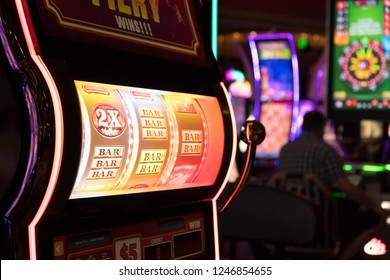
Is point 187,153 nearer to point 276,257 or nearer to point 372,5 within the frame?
point 276,257

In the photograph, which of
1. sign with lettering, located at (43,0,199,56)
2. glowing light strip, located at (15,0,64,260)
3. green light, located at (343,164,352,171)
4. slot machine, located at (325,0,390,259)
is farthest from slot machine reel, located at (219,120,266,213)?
green light, located at (343,164,352,171)

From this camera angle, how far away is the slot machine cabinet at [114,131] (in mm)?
1165

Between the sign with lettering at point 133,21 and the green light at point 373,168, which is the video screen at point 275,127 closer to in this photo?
the green light at point 373,168

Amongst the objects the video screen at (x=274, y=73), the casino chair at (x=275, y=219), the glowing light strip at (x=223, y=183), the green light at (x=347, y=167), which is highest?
the video screen at (x=274, y=73)

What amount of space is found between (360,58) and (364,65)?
0.05 meters

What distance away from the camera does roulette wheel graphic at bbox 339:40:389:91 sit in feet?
12.7

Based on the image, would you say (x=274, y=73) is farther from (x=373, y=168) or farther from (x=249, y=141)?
(x=249, y=141)

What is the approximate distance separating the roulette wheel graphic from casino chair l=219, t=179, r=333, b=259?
858mm

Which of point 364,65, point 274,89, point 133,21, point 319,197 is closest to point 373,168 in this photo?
point 319,197

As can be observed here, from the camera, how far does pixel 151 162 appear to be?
58.7 inches

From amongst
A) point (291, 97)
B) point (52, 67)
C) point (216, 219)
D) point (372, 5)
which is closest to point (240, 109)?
point (291, 97)

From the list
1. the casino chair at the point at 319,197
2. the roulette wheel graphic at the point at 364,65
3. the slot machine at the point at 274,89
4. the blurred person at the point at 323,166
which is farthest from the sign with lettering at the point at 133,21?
the slot machine at the point at 274,89

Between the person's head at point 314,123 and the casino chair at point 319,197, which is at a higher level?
the person's head at point 314,123

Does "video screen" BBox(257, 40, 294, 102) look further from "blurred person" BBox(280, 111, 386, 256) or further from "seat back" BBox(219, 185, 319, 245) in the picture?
"seat back" BBox(219, 185, 319, 245)
